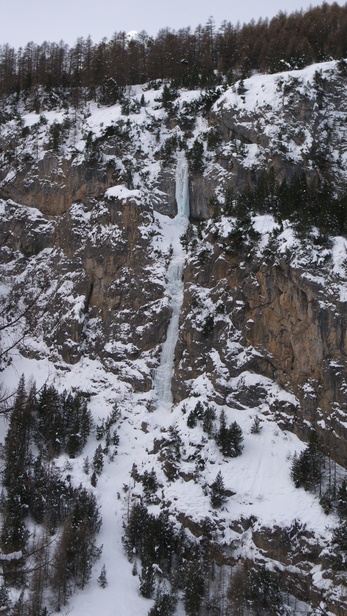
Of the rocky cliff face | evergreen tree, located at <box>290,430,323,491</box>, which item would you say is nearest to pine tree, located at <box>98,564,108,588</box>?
the rocky cliff face

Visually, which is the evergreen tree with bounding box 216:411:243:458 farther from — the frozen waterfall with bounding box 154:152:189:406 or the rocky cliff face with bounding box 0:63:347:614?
the frozen waterfall with bounding box 154:152:189:406

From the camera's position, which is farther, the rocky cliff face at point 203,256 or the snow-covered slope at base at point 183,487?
the rocky cliff face at point 203,256

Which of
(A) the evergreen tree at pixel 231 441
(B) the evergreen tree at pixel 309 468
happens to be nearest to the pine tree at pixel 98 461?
(A) the evergreen tree at pixel 231 441

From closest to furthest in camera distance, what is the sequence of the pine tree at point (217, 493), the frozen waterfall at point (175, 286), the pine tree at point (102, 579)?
the pine tree at point (102, 579)
the pine tree at point (217, 493)
the frozen waterfall at point (175, 286)

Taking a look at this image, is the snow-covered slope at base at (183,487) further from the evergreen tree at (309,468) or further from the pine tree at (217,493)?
the evergreen tree at (309,468)

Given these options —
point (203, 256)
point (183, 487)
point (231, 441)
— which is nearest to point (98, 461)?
point (183, 487)

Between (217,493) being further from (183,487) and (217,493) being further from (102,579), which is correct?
(102,579)
